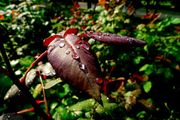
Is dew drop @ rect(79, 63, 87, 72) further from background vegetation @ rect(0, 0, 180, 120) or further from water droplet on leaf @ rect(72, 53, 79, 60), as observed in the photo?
background vegetation @ rect(0, 0, 180, 120)

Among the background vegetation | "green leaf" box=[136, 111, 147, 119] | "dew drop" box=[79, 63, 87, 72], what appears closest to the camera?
"dew drop" box=[79, 63, 87, 72]

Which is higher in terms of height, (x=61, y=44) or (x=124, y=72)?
(x=61, y=44)

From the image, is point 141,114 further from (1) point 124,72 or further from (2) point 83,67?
(2) point 83,67

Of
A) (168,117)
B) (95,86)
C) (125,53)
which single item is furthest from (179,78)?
(95,86)

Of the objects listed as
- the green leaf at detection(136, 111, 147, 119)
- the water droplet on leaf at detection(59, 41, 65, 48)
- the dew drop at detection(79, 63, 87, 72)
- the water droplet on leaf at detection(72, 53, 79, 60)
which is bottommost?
the green leaf at detection(136, 111, 147, 119)

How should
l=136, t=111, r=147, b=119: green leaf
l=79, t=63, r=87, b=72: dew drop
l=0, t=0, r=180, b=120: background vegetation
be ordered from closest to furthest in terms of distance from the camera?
l=79, t=63, r=87, b=72: dew drop → l=0, t=0, r=180, b=120: background vegetation → l=136, t=111, r=147, b=119: green leaf

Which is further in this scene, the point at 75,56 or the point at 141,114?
the point at 141,114

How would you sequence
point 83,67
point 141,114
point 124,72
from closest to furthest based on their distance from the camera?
point 83,67 → point 141,114 → point 124,72

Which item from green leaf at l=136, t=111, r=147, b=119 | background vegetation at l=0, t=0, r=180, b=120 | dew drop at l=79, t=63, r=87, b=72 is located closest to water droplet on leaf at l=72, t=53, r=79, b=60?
dew drop at l=79, t=63, r=87, b=72

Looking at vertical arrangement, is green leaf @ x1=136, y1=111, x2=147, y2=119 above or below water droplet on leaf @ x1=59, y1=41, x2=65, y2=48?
below

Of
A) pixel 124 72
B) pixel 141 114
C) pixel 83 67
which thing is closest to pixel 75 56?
pixel 83 67

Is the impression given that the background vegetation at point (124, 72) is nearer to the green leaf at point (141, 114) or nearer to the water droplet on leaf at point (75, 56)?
the green leaf at point (141, 114)

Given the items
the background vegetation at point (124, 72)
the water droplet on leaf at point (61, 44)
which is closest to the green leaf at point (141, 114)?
the background vegetation at point (124, 72)
